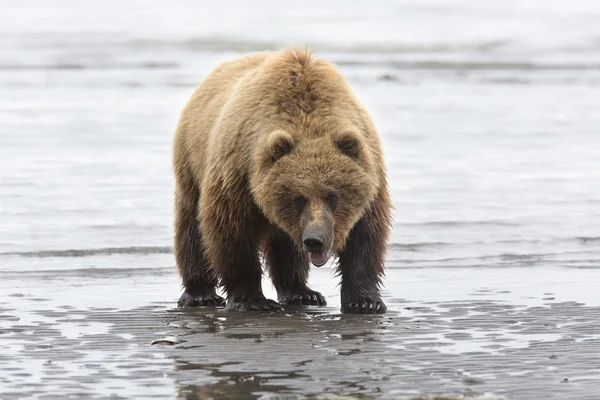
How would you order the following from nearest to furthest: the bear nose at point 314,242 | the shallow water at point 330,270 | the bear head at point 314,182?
the shallow water at point 330,270, the bear nose at point 314,242, the bear head at point 314,182

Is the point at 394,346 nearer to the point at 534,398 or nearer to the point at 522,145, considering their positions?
the point at 534,398

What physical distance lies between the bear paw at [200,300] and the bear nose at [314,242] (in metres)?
1.40

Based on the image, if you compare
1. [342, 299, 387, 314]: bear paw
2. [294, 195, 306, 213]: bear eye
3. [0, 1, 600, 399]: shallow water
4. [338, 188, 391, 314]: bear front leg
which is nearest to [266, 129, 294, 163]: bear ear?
[294, 195, 306, 213]: bear eye

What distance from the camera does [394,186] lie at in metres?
14.1

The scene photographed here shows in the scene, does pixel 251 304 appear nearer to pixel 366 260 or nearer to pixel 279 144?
pixel 366 260

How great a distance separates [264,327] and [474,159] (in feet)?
28.7

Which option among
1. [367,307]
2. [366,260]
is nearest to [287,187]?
[366,260]

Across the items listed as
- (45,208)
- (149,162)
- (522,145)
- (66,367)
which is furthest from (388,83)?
(66,367)

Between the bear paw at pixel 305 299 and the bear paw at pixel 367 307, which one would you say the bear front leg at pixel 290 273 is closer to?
the bear paw at pixel 305 299

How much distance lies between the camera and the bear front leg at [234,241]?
319 inches

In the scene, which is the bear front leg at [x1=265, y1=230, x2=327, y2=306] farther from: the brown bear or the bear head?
the bear head

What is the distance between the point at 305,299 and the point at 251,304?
552mm

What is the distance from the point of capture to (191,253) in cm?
912

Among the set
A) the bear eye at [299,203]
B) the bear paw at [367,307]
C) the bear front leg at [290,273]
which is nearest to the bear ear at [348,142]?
the bear eye at [299,203]
